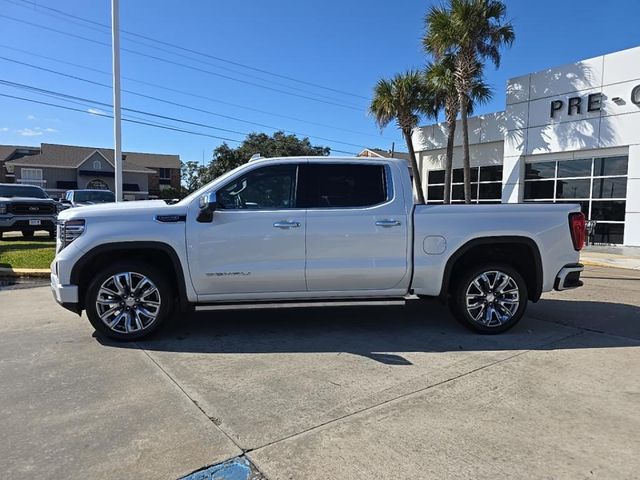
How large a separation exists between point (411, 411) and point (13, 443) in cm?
264

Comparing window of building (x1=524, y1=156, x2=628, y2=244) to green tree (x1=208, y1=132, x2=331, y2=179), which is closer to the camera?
window of building (x1=524, y1=156, x2=628, y2=244)

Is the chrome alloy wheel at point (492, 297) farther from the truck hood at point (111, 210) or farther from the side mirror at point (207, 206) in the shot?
the truck hood at point (111, 210)

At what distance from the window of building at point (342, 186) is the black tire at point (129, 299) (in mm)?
1715

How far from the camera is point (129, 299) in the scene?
512 centimetres

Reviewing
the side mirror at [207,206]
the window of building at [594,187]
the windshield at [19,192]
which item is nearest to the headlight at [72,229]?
the side mirror at [207,206]

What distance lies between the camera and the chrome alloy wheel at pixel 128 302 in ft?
16.7

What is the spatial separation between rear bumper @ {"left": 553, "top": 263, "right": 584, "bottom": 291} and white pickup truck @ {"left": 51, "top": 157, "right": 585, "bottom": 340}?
0.05 feet

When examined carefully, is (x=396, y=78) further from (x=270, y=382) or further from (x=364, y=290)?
(x=270, y=382)

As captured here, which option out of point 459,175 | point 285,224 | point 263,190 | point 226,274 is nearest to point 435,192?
point 459,175

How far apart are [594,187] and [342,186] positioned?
15.5 m

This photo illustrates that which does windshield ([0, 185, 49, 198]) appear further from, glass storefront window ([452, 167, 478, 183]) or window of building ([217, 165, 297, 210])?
glass storefront window ([452, 167, 478, 183])

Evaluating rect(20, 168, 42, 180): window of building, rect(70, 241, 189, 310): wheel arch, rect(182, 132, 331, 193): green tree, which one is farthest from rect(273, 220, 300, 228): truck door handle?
rect(20, 168, 42, 180): window of building

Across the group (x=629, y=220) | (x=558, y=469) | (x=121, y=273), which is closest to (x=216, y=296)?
(x=121, y=273)

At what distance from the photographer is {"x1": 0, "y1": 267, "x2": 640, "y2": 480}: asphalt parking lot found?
116 inches
